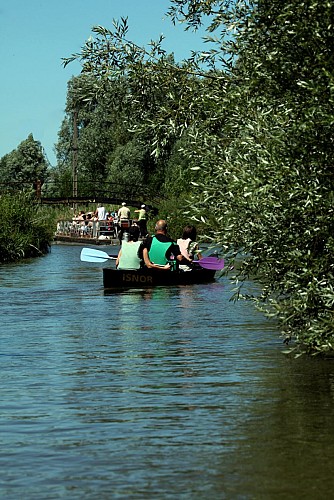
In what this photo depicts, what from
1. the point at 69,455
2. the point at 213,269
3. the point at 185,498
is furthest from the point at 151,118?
the point at 213,269

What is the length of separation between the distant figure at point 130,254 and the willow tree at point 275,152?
1213 centimetres

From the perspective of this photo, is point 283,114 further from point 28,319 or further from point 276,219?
point 28,319

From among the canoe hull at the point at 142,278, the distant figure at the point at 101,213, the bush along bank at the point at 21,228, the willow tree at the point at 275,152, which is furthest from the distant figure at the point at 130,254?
the distant figure at the point at 101,213

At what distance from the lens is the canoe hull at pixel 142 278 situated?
87.5 feet

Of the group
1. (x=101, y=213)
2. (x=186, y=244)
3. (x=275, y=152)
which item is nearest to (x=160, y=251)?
(x=186, y=244)

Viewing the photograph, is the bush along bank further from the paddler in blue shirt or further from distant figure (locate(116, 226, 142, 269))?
the paddler in blue shirt

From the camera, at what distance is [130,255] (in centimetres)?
2706

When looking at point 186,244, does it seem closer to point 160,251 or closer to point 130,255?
point 160,251

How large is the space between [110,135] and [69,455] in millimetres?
88801

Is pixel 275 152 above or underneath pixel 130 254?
above

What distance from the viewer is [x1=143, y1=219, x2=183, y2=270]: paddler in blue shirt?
86.8 feet

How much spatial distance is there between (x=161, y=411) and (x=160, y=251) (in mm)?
15313

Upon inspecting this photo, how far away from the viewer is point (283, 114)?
499 inches

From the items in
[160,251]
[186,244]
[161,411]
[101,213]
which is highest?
[101,213]
